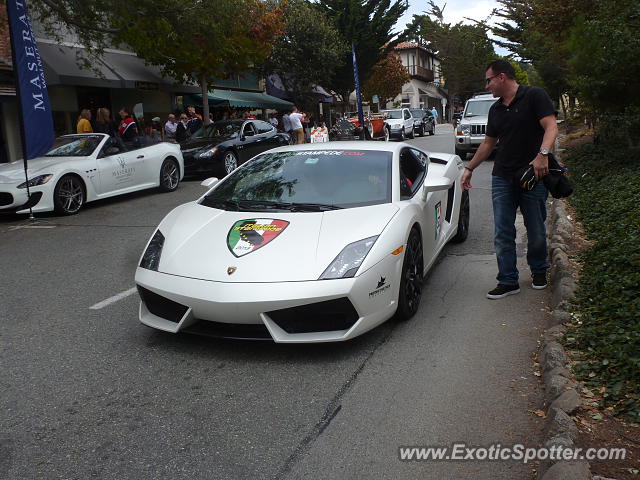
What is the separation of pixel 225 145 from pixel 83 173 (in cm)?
497

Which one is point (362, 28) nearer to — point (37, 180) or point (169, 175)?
point (169, 175)

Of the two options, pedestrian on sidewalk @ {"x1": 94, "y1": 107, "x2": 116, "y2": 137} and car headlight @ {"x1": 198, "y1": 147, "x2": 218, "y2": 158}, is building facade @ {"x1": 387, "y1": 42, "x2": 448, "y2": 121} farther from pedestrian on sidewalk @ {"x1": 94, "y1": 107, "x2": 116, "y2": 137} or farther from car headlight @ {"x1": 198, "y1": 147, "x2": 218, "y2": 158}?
car headlight @ {"x1": 198, "y1": 147, "x2": 218, "y2": 158}

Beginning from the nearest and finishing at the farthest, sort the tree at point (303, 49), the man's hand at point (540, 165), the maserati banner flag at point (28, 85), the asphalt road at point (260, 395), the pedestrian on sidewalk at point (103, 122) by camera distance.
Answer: the asphalt road at point (260, 395) < the man's hand at point (540, 165) < the maserati banner flag at point (28, 85) < the pedestrian on sidewalk at point (103, 122) < the tree at point (303, 49)

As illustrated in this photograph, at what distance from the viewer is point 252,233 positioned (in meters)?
4.52

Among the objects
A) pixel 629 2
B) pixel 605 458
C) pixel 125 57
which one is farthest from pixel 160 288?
pixel 125 57

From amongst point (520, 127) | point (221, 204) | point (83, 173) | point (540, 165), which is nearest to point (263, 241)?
point (221, 204)

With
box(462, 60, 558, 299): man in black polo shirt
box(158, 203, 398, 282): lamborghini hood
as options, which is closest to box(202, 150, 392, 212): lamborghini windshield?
box(158, 203, 398, 282): lamborghini hood

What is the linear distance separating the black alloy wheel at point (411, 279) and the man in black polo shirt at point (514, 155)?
2.66 feet

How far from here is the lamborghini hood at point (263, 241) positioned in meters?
4.13

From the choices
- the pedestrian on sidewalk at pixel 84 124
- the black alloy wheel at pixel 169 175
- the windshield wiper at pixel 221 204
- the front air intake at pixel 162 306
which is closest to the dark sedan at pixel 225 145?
the black alloy wheel at pixel 169 175

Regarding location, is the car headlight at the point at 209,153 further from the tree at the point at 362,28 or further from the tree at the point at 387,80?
the tree at the point at 387,80

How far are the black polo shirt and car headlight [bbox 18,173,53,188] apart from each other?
780 centimetres

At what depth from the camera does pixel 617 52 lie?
31.7ft

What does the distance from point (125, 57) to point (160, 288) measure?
2109cm
